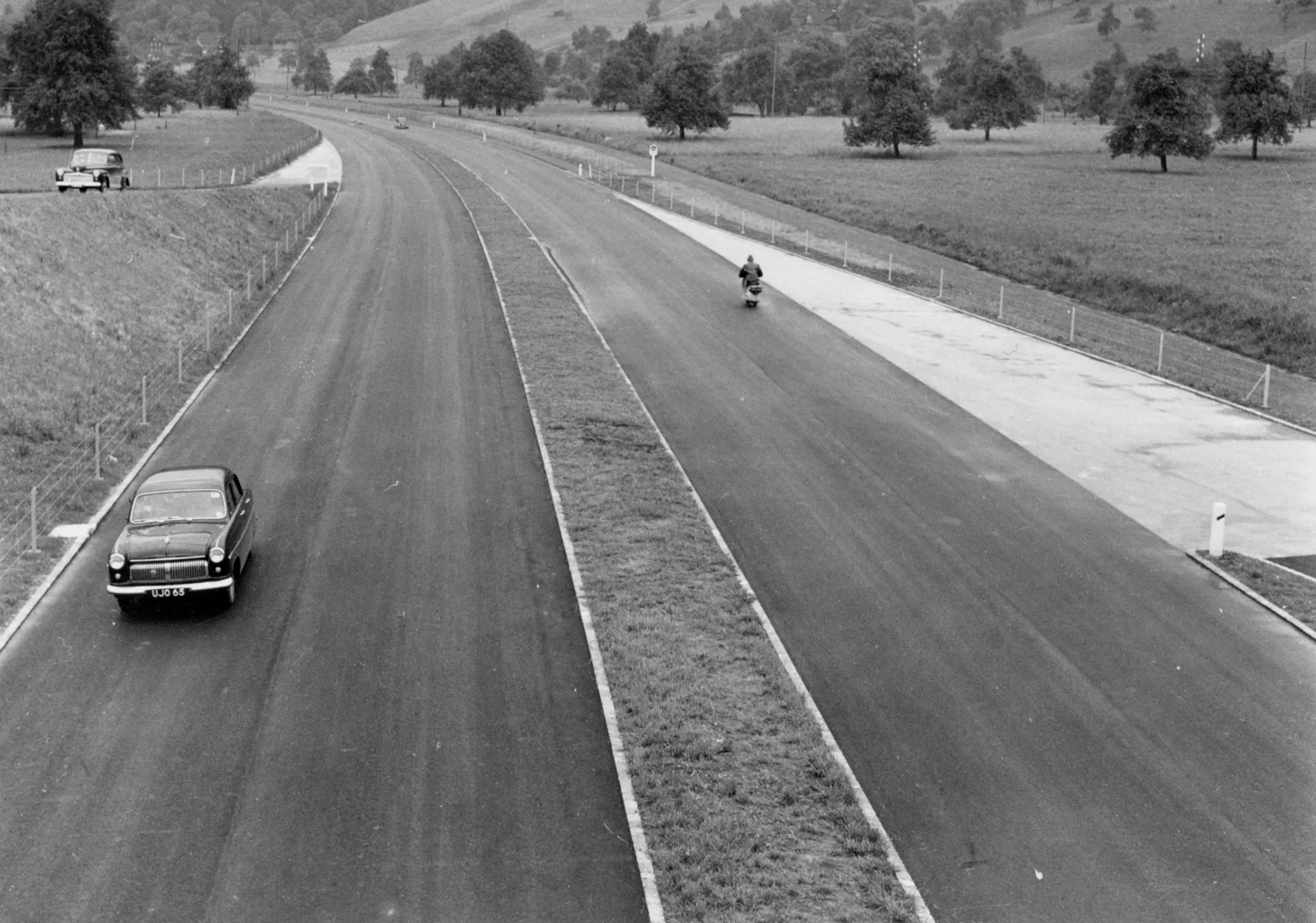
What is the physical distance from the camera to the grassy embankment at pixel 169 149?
200 ft

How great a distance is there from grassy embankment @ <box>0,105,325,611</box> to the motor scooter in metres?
15.8

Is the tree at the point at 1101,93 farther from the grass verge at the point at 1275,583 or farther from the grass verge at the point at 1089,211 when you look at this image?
the grass verge at the point at 1275,583

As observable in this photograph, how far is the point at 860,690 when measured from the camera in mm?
15609

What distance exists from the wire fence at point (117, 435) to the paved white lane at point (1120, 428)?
59.0 ft

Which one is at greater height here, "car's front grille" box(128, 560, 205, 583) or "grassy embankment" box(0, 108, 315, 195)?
"grassy embankment" box(0, 108, 315, 195)

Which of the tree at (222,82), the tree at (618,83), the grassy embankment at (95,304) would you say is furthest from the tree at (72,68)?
the tree at (618,83)

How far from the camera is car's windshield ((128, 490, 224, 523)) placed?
18.3 metres

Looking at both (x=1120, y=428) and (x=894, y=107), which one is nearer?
(x=1120, y=428)

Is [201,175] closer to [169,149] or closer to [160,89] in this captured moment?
[169,149]

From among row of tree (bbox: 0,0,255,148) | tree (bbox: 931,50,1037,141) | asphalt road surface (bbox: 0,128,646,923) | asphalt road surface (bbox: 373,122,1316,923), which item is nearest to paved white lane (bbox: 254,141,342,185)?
row of tree (bbox: 0,0,255,148)

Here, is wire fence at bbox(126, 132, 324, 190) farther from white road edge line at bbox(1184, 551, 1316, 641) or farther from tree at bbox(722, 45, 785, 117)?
tree at bbox(722, 45, 785, 117)

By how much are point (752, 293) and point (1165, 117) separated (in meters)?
64.8

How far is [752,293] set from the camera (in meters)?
41.8

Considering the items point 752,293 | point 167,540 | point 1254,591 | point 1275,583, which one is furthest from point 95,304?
point 1275,583
